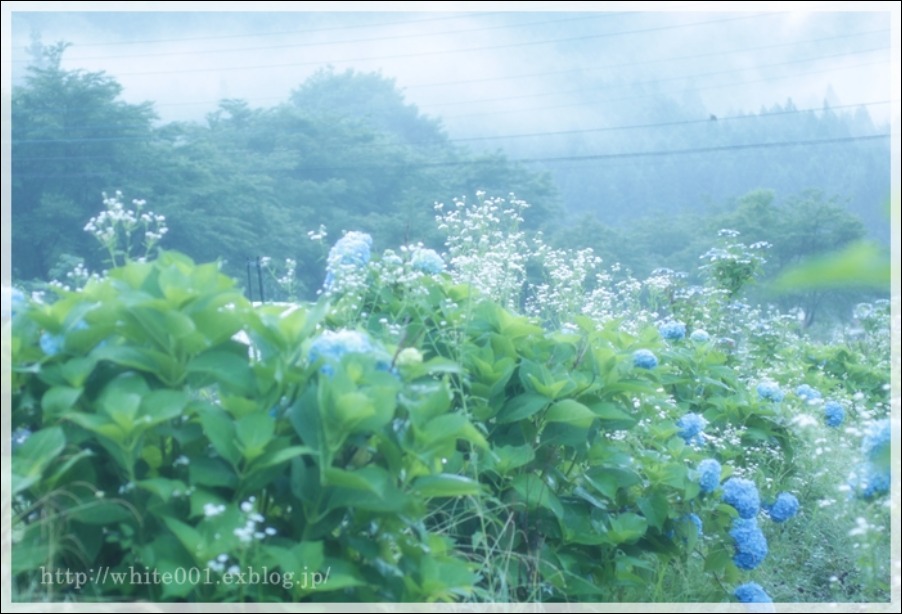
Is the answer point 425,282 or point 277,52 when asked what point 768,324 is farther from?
point 425,282

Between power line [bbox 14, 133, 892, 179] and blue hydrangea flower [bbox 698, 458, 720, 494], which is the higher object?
power line [bbox 14, 133, 892, 179]

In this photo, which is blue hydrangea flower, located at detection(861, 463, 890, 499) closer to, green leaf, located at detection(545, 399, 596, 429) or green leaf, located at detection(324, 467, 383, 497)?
green leaf, located at detection(545, 399, 596, 429)

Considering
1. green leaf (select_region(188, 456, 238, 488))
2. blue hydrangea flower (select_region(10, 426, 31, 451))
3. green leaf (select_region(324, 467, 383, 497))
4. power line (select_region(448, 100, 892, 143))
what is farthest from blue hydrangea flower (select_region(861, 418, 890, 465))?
power line (select_region(448, 100, 892, 143))

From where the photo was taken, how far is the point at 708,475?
2.65 meters

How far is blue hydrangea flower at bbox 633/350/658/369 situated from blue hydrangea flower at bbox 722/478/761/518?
43cm

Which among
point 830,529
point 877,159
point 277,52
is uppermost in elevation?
point 277,52

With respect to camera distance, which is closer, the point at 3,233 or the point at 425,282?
the point at 3,233

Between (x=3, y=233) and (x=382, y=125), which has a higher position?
(x=382, y=125)

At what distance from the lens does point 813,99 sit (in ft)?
20.4

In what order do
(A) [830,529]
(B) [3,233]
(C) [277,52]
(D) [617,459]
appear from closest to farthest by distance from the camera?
(B) [3,233]
(D) [617,459]
(A) [830,529]
(C) [277,52]

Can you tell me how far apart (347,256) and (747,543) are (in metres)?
1.38

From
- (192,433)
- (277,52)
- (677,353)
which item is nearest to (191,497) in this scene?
(192,433)

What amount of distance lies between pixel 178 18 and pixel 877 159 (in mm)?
3944

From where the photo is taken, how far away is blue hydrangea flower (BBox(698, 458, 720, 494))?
2.65 metres
